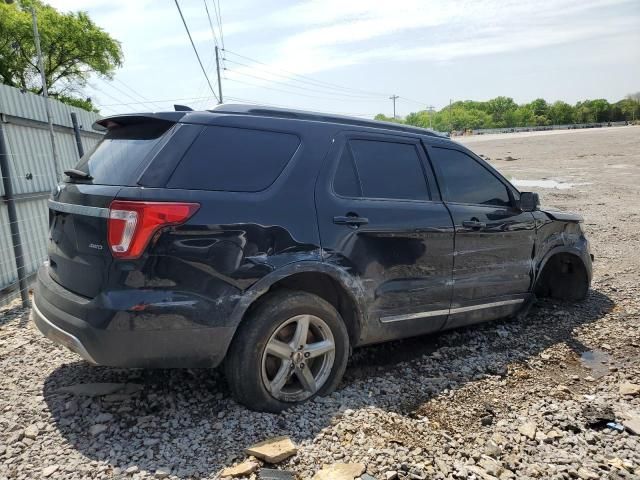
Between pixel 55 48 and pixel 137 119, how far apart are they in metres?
46.8

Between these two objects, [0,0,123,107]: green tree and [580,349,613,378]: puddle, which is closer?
[580,349,613,378]: puddle

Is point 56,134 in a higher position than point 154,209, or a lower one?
higher

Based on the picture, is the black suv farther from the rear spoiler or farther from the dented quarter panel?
the dented quarter panel

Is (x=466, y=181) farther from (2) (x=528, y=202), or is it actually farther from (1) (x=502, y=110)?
(1) (x=502, y=110)

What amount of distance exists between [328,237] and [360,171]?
636 mm

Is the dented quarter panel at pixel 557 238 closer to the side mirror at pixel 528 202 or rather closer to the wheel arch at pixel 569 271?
the wheel arch at pixel 569 271

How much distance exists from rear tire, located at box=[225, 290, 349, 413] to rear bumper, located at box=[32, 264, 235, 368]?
0.15 meters

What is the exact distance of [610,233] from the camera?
9.05m

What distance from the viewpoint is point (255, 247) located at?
9.68 feet

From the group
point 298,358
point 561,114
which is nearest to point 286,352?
point 298,358

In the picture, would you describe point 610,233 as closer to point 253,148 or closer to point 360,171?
point 360,171

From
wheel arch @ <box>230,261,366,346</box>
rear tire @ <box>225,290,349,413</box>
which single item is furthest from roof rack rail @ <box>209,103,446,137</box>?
rear tire @ <box>225,290,349,413</box>

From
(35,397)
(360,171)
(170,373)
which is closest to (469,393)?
(360,171)

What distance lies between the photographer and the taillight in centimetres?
268
